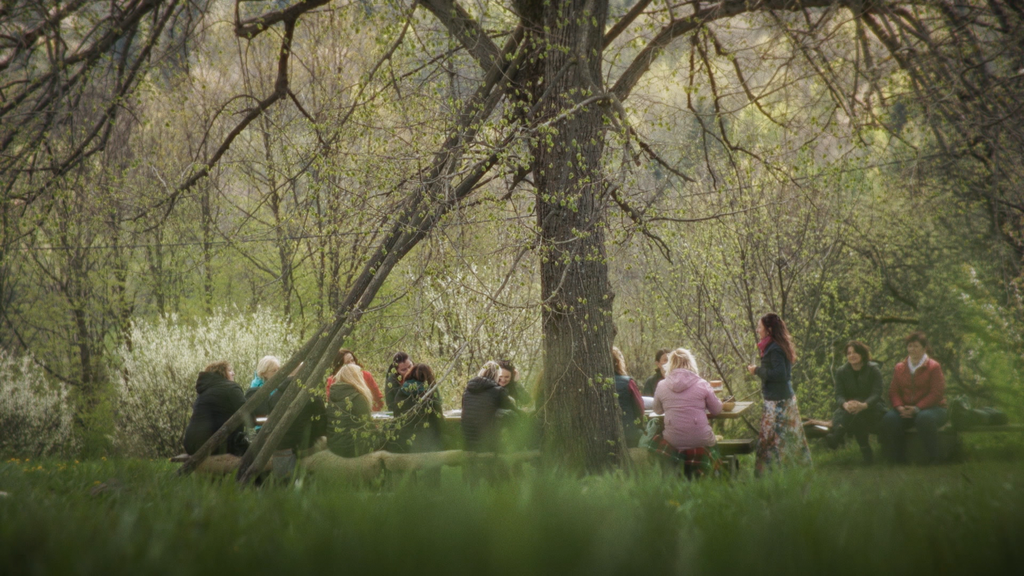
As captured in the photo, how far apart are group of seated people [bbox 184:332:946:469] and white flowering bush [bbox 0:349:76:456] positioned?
6.58m

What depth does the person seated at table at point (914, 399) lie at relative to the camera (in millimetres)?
8945

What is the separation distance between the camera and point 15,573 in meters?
1.08

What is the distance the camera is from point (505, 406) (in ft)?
25.2

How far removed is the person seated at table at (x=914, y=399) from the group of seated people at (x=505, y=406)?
0.01m

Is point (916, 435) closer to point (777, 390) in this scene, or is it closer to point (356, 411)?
point (777, 390)

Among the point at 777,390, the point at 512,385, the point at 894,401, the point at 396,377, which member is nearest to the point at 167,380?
the point at 396,377

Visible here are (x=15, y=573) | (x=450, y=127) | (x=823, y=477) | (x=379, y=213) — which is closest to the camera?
(x=15, y=573)

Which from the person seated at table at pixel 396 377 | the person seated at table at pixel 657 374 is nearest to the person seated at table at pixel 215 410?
the person seated at table at pixel 396 377

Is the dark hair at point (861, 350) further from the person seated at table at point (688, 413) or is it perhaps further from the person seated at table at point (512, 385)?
the person seated at table at point (512, 385)

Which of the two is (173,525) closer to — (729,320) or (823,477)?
(823,477)

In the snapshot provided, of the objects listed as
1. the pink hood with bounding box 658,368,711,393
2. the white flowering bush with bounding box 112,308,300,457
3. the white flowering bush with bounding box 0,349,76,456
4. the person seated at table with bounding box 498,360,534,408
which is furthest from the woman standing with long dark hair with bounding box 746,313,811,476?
the white flowering bush with bounding box 0,349,76,456

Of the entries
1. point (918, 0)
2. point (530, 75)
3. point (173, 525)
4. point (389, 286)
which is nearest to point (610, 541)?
point (173, 525)

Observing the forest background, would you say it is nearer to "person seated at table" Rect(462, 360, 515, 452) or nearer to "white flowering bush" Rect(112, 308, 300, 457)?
"white flowering bush" Rect(112, 308, 300, 457)

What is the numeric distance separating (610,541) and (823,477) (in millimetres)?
1305
